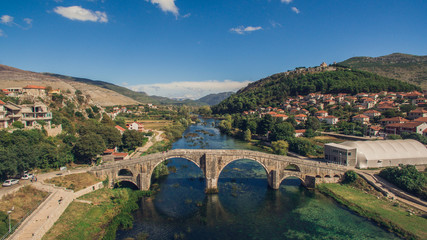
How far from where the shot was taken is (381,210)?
2541 centimetres

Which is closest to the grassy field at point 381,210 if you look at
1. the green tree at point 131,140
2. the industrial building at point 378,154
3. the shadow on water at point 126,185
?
the industrial building at point 378,154

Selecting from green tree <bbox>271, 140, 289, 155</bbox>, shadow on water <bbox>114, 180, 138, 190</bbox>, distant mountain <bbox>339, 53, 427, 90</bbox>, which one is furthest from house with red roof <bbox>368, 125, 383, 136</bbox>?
distant mountain <bbox>339, 53, 427, 90</bbox>

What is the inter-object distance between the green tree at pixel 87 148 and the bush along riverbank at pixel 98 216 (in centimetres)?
860

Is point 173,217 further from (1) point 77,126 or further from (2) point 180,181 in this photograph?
(1) point 77,126

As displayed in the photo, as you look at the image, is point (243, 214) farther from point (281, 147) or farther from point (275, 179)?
point (281, 147)

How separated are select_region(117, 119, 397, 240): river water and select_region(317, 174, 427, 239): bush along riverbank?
1.01m

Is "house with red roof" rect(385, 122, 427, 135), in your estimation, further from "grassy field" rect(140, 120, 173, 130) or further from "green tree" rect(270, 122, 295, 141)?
"grassy field" rect(140, 120, 173, 130)

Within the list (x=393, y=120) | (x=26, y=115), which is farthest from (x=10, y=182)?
(x=393, y=120)

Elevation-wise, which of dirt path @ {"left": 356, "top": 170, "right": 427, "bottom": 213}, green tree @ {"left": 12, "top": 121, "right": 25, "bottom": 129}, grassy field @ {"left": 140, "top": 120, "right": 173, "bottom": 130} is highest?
green tree @ {"left": 12, "top": 121, "right": 25, "bottom": 129}

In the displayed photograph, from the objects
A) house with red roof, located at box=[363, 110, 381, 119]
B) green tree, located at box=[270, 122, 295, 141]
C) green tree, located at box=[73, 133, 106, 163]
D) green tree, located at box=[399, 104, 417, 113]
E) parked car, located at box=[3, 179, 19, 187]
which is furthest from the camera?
house with red roof, located at box=[363, 110, 381, 119]

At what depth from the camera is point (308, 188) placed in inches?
1280

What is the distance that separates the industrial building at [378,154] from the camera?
3562 cm

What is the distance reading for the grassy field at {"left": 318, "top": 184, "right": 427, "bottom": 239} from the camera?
21766 millimetres

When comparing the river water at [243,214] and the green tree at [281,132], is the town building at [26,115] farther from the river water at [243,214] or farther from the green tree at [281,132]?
the green tree at [281,132]
